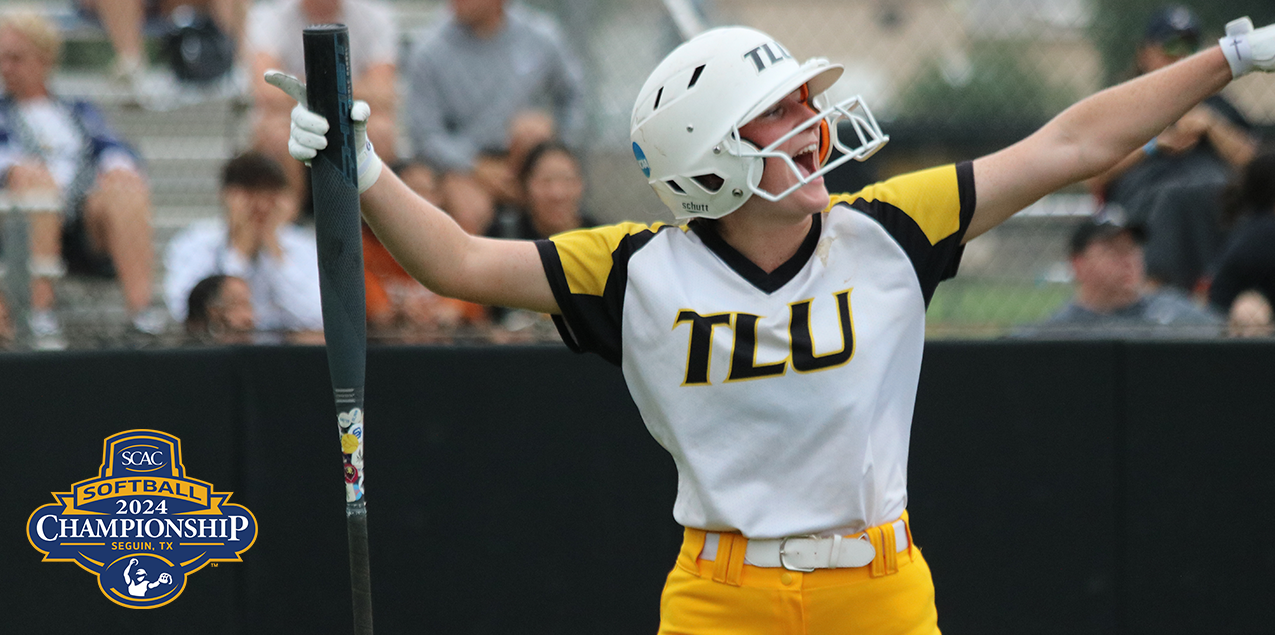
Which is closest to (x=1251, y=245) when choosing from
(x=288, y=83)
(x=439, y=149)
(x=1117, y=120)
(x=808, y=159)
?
(x=1117, y=120)

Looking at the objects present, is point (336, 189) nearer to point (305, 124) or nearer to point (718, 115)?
point (305, 124)

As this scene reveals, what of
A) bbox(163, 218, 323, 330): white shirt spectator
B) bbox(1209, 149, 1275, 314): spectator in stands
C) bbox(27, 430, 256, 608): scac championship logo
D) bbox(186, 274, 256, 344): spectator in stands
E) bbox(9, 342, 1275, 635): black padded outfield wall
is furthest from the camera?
bbox(1209, 149, 1275, 314): spectator in stands

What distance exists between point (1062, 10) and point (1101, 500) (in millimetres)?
3505

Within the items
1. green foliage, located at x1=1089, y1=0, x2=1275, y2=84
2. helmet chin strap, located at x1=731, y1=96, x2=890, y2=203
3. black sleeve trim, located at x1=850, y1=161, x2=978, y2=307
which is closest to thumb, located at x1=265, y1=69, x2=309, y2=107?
helmet chin strap, located at x1=731, y1=96, x2=890, y2=203

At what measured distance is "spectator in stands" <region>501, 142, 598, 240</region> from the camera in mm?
5680

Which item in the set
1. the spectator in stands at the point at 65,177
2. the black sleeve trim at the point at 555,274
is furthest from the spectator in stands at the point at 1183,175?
the spectator in stands at the point at 65,177

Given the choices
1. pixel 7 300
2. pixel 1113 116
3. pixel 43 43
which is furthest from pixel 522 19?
pixel 1113 116

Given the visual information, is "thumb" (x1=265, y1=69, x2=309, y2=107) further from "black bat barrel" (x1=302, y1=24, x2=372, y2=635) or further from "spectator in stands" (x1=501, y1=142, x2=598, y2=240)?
"spectator in stands" (x1=501, y1=142, x2=598, y2=240)

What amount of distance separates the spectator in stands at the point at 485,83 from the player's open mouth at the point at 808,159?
3.33 meters

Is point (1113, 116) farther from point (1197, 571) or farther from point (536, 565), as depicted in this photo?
point (536, 565)

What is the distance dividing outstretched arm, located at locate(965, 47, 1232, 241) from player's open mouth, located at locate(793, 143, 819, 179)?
41 cm

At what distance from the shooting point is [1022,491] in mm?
4336

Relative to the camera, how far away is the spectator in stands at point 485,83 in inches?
251

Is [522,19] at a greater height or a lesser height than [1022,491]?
greater
